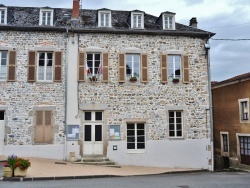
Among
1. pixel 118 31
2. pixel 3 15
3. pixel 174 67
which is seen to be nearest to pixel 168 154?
pixel 174 67

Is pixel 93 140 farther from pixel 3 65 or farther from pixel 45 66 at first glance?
pixel 3 65

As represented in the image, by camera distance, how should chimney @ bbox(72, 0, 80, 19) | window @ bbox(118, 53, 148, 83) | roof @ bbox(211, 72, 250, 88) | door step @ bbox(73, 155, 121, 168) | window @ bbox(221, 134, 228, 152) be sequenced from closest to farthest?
door step @ bbox(73, 155, 121, 168), window @ bbox(118, 53, 148, 83), chimney @ bbox(72, 0, 80, 19), roof @ bbox(211, 72, 250, 88), window @ bbox(221, 134, 228, 152)

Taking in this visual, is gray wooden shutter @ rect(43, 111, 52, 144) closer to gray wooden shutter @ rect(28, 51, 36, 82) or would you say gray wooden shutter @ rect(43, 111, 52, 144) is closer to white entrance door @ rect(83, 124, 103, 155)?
white entrance door @ rect(83, 124, 103, 155)

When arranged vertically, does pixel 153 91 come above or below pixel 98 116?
above

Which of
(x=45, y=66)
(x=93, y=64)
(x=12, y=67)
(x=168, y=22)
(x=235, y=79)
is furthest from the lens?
(x=235, y=79)

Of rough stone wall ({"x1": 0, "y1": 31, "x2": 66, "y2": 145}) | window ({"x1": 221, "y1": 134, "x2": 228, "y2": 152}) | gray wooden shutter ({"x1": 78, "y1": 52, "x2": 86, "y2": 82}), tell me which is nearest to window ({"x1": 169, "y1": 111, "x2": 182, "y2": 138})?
gray wooden shutter ({"x1": 78, "y1": 52, "x2": 86, "y2": 82})

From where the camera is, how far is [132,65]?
16.3m

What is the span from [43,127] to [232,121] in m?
11.3

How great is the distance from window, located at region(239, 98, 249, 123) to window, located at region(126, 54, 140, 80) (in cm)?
659

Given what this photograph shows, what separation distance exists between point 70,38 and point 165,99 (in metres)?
5.67

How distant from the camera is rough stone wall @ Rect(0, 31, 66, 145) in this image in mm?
15078

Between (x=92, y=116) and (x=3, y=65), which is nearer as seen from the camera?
(x=3, y=65)

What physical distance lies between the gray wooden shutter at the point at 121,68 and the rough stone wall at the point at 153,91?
0.17 metres

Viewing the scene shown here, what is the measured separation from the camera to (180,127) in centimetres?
1619
